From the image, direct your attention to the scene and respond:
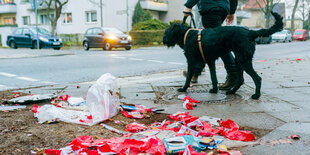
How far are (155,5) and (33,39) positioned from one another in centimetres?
1730

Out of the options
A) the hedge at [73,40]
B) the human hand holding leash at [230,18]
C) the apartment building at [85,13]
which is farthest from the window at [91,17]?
the human hand holding leash at [230,18]

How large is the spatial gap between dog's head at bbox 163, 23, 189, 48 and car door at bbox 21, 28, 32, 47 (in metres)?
18.7

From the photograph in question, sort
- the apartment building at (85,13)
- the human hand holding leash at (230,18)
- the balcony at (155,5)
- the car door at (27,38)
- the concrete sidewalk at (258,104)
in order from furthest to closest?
the balcony at (155,5) → the apartment building at (85,13) → the car door at (27,38) → the human hand holding leash at (230,18) → the concrete sidewalk at (258,104)

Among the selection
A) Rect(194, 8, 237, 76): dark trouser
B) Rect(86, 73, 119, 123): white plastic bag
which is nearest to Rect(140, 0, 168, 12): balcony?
Rect(194, 8, 237, 76): dark trouser

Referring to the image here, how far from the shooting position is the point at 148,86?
5.64 metres

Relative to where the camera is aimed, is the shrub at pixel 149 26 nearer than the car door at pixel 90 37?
No

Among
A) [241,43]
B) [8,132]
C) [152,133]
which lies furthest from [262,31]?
[8,132]

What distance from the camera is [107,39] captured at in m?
19.5

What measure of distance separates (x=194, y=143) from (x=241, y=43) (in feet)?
7.14

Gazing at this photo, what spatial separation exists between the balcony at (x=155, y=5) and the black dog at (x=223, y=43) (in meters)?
29.0

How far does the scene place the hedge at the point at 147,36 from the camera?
2653 cm

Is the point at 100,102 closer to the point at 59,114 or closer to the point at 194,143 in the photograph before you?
the point at 59,114

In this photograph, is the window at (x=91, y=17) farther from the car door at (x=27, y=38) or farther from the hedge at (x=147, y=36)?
the car door at (x=27, y=38)

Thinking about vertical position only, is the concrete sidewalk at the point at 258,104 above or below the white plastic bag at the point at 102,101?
below
